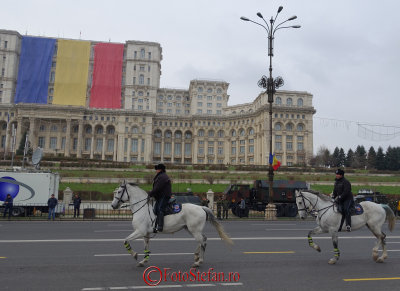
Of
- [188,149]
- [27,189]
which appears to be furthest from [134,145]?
[27,189]

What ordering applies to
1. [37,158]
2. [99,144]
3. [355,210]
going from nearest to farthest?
[355,210] → [37,158] → [99,144]

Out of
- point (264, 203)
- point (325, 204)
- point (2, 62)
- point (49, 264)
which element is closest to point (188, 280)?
point (49, 264)

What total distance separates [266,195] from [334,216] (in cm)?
2237

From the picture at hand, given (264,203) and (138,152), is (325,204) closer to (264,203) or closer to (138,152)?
(264,203)

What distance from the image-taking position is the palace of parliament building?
105 meters

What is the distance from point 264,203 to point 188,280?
83.1 ft

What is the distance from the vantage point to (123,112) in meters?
112

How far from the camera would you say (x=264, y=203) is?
1226 inches

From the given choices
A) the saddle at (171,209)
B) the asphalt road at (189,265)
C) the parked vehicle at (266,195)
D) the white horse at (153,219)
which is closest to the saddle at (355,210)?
the asphalt road at (189,265)

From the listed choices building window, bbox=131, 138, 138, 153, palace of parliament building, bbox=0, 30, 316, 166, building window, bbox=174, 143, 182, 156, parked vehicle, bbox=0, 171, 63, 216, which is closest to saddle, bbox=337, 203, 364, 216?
parked vehicle, bbox=0, 171, 63, 216

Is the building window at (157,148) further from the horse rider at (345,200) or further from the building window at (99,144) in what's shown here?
the horse rider at (345,200)

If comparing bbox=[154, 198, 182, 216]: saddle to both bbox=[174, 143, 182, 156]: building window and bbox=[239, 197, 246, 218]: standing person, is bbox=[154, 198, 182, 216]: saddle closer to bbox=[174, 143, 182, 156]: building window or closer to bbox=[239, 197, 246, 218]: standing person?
bbox=[239, 197, 246, 218]: standing person

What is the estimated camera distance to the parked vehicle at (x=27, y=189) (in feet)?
82.0

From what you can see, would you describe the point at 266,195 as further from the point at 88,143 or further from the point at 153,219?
the point at 88,143
